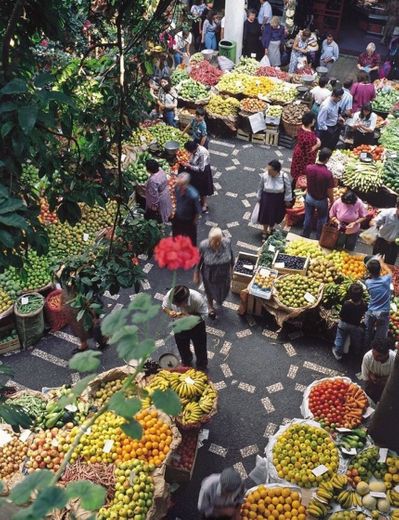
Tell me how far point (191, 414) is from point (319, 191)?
13.2 feet

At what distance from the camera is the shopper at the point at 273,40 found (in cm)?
1378

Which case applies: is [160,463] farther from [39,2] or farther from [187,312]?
[39,2]

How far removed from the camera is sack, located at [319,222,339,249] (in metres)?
8.07

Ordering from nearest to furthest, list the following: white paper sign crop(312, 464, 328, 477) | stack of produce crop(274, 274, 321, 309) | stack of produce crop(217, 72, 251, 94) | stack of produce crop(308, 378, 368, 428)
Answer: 1. white paper sign crop(312, 464, 328, 477)
2. stack of produce crop(308, 378, 368, 428)
3. stack of produce crop(274, 274, 321, 309)
4. stack of produce crop(217, 72, 251, 94)

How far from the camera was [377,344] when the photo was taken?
6.02 metres

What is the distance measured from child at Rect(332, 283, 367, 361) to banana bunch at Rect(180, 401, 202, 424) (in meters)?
2.14

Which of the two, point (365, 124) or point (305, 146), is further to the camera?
point (365, 124)

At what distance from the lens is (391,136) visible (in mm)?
10461

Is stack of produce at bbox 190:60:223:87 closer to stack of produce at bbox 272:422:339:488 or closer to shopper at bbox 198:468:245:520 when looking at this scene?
stack of produce at bbox 272:422:339:488

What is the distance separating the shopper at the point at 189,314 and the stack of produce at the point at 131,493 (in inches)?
59.4

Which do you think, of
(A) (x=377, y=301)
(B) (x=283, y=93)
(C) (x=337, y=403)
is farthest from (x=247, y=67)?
(C) (x=337, y=403)

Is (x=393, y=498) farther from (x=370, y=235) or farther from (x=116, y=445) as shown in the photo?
(x=370, y=235)

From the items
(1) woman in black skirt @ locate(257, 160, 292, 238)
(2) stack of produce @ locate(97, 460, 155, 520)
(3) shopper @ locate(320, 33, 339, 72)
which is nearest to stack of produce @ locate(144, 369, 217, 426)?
(2) stack of produce @ locate(97, 460, 155, 520)

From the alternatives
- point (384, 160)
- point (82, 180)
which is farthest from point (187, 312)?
point (384, 160)
